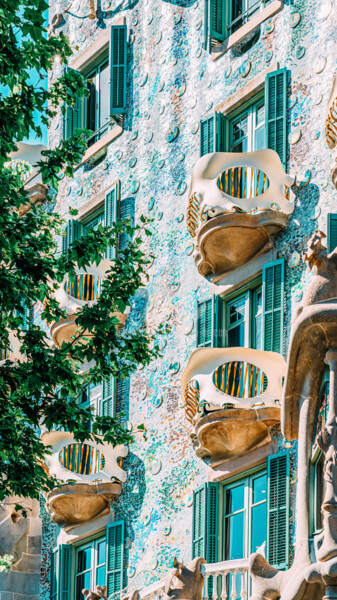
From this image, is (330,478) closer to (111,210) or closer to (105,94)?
(111,210)

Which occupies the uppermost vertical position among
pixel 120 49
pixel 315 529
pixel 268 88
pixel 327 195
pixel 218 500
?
pixel 120 49

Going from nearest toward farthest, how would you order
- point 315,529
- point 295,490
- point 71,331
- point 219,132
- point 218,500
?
point 315,529
point 295,490
point 218,500
point 219,132
point 71,331

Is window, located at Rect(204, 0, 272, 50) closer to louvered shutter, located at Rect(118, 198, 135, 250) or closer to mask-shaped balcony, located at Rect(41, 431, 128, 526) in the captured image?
louvered shutter, located at Rect(118, 198, 135, 250)

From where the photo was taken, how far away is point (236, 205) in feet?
63.0

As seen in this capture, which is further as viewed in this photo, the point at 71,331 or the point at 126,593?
the point at 71,331

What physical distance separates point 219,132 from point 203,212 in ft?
6.42

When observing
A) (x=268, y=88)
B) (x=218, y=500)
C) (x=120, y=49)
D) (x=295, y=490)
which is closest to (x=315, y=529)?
(x=295, y=490)

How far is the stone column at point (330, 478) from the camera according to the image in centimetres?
1489

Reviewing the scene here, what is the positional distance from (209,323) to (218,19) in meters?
4.51

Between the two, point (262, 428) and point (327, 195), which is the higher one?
point (327, 195)

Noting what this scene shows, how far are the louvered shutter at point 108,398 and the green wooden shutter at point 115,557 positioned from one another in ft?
5.69

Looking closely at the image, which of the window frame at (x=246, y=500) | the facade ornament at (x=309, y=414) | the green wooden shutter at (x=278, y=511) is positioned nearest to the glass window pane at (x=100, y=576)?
the window frame at (x=246, y=500)

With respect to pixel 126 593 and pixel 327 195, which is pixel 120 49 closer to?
pixel 327 195

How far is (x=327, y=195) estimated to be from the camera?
18422 millimetres
